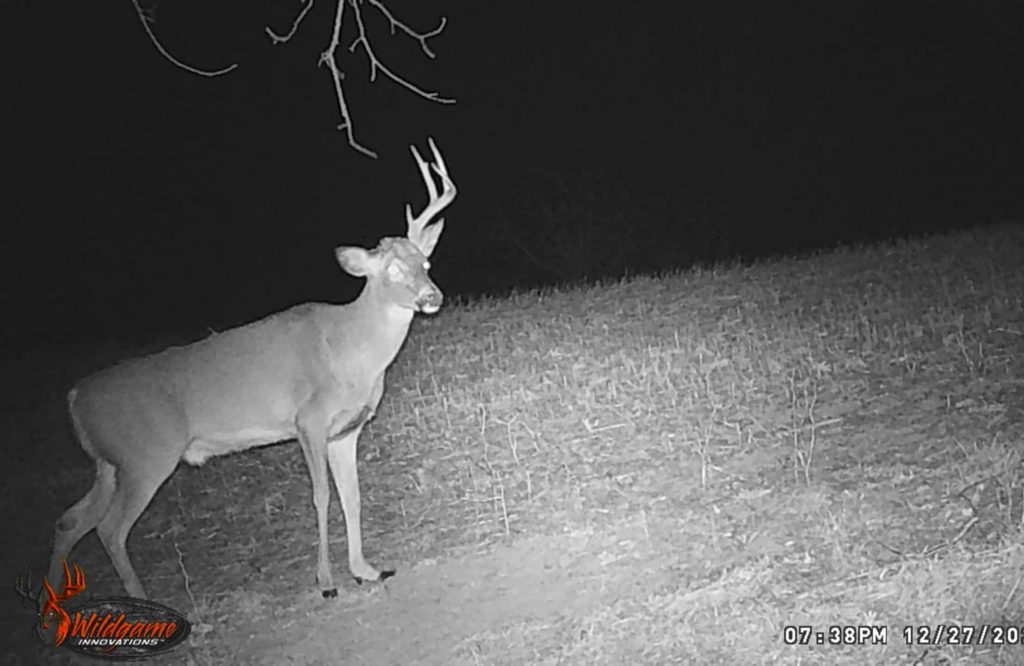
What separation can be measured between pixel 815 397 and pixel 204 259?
24863 mm

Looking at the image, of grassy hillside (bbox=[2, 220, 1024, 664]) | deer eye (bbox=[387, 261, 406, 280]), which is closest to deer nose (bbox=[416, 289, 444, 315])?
deer eye (bbox=[387, 261, 406, 280])

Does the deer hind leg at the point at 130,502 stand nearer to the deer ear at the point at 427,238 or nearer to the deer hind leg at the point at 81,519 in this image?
the deer hind leg at the point at 81,519

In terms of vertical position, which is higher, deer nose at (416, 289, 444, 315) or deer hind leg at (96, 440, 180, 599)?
deer nose at (416, 289, 444, 315)

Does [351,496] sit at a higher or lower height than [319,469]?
lower

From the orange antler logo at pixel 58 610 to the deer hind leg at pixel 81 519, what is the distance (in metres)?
0.07

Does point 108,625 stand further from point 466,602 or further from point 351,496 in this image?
point 466,602

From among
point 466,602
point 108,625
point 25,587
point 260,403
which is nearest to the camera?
point 466,602

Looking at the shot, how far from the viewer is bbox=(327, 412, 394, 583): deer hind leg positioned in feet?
22.6

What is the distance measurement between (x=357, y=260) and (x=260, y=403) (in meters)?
0.89

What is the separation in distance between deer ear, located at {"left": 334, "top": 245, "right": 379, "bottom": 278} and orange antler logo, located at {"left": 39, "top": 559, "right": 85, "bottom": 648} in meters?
2.12

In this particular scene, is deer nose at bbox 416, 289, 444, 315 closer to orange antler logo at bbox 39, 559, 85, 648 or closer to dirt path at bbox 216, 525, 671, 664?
dirt path at bbox 216, 525, 671, 664

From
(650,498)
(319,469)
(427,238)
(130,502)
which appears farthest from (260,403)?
(650,498)

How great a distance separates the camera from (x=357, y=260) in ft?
23.3

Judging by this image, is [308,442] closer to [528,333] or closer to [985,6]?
[528,333]
